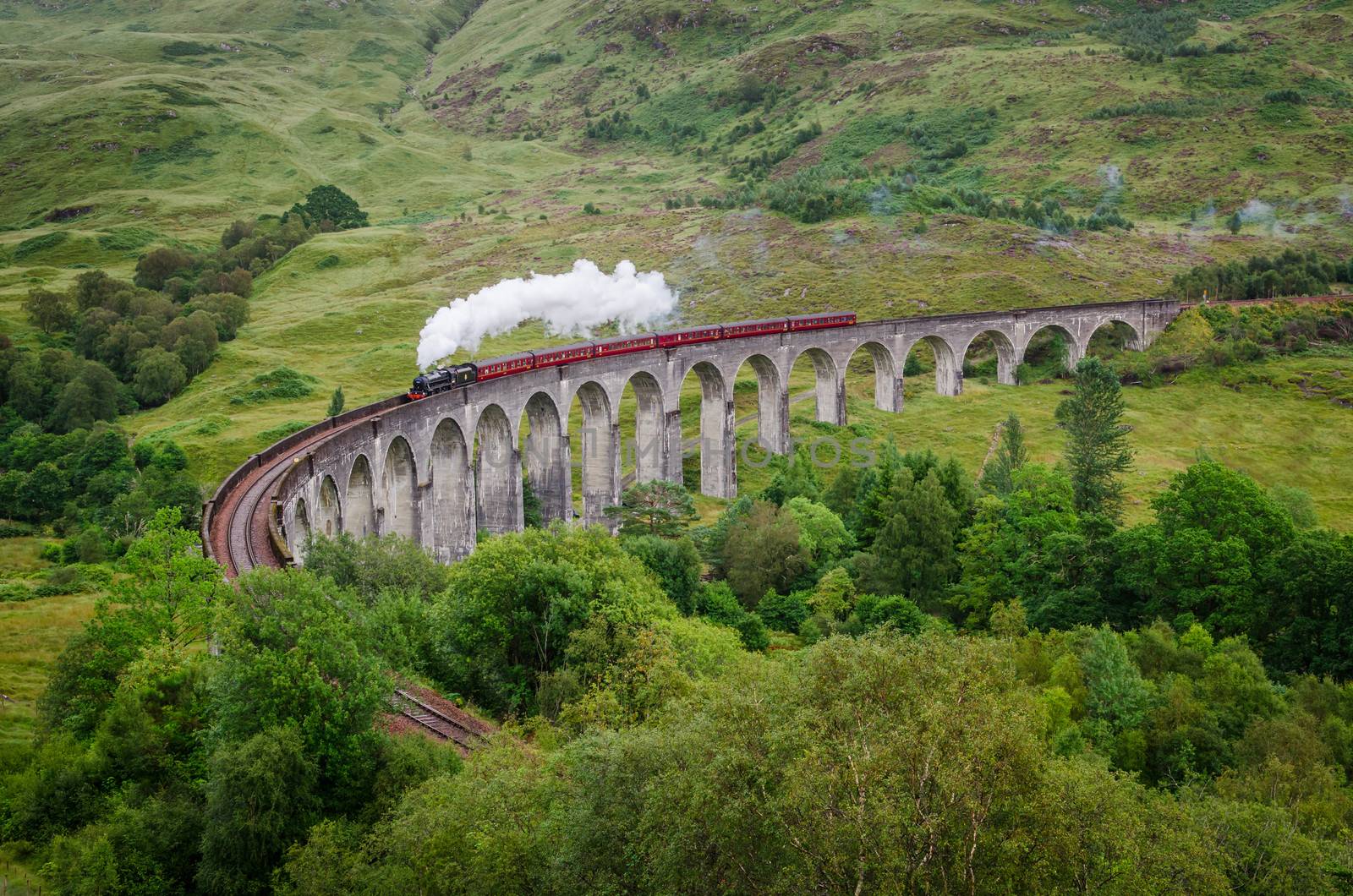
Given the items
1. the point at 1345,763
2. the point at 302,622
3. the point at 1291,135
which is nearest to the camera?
the point at 302,622

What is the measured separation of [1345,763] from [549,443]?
49223 mm

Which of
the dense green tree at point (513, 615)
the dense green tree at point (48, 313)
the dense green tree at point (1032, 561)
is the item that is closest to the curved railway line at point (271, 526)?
the dense green tree at point (513, 615)

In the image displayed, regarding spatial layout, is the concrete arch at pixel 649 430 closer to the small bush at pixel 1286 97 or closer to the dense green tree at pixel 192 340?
the dense green tree at pixel 192 340

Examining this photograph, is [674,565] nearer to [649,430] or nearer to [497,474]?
[497,474]

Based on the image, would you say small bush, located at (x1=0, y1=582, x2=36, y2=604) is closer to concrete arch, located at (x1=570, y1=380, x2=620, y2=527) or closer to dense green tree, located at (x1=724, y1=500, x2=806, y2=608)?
concrete arch, located at (x1=570, y1=380, x2=620, y2=527)

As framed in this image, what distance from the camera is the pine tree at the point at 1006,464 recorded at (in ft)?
203

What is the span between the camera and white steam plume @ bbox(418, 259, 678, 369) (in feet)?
241

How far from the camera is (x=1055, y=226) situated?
12631cm

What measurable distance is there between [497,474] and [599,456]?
9.64 metres

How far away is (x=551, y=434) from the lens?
69.2 meters

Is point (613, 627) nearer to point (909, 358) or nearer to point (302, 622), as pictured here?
point (302, 622)

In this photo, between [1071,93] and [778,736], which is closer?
[778,736]

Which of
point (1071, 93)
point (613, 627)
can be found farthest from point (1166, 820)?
point (1071, 93)

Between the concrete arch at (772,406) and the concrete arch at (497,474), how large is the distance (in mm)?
25551
